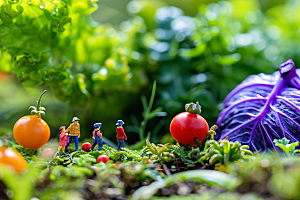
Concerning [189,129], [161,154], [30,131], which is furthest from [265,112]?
[30,131]

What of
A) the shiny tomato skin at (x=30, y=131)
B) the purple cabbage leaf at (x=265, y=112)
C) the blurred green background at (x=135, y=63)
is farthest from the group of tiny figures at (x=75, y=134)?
the purple cabbage leaf at (x=265, y=112)

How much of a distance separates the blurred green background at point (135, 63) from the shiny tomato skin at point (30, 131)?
325mm

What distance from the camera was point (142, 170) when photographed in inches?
27.4

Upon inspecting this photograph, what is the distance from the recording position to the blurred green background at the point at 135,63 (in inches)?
47.7

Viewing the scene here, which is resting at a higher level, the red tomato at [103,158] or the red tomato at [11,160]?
the red tomato at [11,160]

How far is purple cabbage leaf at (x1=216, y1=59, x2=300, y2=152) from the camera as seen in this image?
0.99m

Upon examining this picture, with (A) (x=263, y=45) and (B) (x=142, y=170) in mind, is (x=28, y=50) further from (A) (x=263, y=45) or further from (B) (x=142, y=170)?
(A) (x=263, y=45)

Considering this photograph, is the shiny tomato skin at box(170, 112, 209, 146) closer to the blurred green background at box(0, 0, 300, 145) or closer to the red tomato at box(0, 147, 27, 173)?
the blurred green background at box(0, 0, 300, 145)

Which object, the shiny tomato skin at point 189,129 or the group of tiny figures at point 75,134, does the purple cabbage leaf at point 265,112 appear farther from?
the group of tiny figures at point 75,134

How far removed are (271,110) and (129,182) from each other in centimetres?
67

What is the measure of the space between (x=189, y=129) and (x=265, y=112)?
38 cm

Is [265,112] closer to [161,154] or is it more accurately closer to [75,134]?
[161,154]

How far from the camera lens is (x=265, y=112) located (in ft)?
3.42

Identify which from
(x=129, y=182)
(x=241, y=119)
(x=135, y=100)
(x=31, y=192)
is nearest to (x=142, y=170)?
(x=129, y=182)
